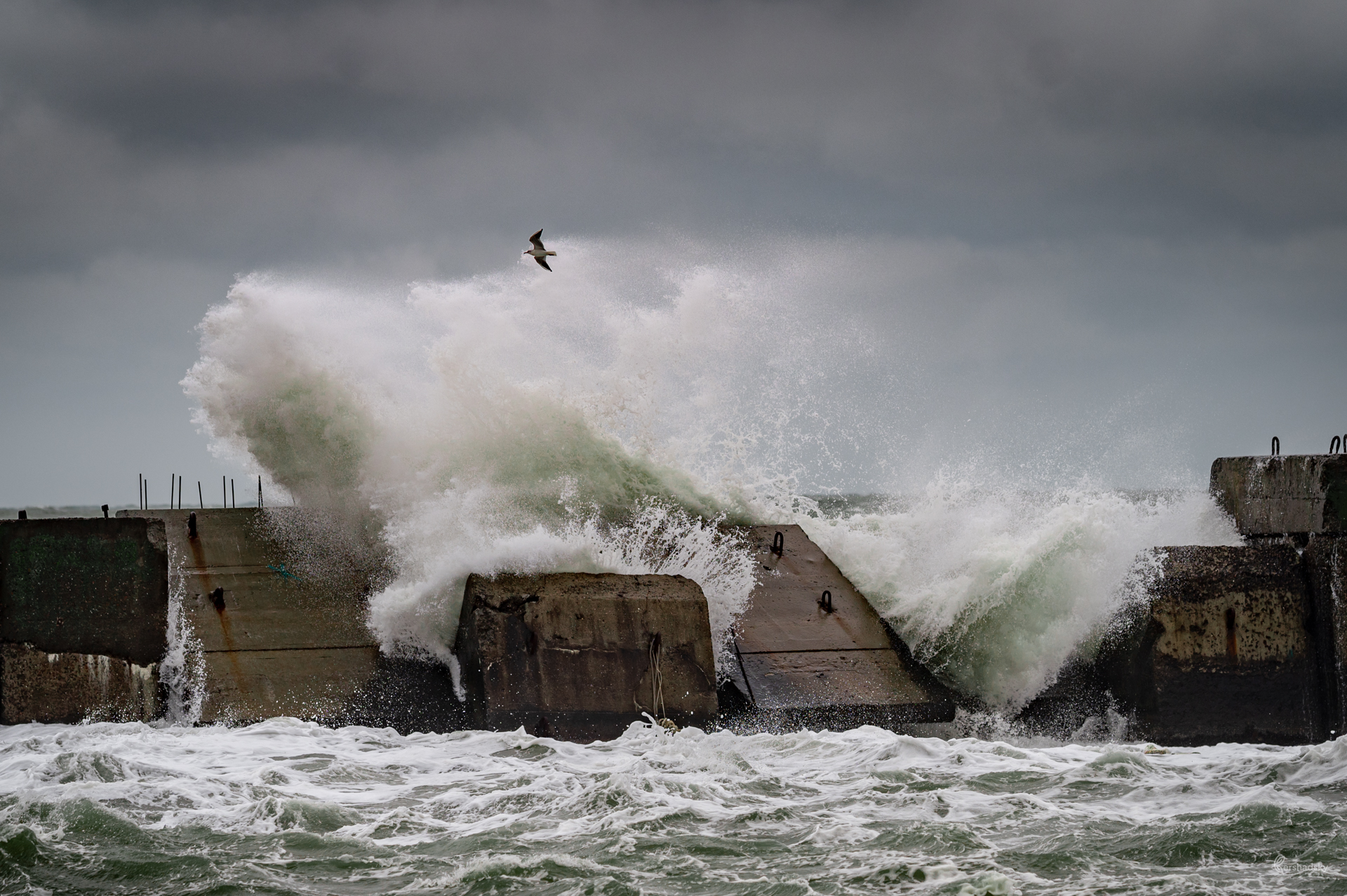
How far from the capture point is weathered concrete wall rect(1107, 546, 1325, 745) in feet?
21.7

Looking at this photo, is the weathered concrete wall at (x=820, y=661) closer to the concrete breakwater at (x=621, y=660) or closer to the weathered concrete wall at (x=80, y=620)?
the concrete breakwater at (x=621, y=660)

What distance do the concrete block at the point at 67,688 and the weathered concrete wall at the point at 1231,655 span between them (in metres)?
5.76

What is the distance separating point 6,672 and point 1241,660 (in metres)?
6.96

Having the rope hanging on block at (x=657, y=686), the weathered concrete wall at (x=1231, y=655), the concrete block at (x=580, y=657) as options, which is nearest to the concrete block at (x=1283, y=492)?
the weathered concrete wall at (x=1231, y=655)

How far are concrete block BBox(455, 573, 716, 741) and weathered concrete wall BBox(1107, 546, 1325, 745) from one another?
2.56 metres

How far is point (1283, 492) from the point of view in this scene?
24.2 feet

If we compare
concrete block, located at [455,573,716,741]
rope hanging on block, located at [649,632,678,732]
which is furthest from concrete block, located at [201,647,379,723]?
rope hanging on block, located at [649,632,678,732]

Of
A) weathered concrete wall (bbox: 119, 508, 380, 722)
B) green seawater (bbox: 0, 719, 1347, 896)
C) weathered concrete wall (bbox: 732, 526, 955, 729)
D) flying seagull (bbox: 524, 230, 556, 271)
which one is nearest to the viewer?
green seawater (bbox: 0, 719, 1347, 896)

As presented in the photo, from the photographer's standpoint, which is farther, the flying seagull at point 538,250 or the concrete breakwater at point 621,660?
the flying seagull at point 538,250

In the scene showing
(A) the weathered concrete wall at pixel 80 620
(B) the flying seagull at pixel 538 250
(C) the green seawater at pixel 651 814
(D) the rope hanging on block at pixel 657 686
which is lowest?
(C) the green seawater at pixel 651 814

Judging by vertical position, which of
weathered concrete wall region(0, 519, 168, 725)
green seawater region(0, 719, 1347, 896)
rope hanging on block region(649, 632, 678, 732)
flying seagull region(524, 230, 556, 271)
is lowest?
green seawater region(0, 719, 1347, 896)

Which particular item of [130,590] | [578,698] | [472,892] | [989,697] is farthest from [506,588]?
[989,697]

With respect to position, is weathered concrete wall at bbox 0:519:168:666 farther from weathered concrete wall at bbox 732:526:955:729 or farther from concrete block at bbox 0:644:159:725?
weathered concrete wall at bbox 732:526:955:729

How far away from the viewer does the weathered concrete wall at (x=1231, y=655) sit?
21.7 ft
